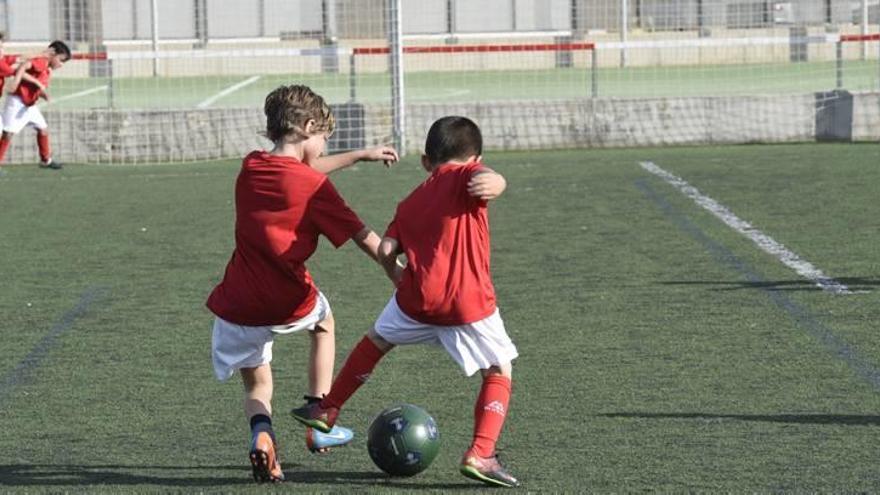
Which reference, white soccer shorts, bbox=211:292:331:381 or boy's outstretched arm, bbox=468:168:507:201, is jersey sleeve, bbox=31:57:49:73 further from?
boy's outstretched arm, bbox=468:168:507:201

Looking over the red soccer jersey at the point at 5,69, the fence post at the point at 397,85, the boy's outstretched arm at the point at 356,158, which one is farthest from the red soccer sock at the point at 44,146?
the boy's outstretched arm at the point at 356,158

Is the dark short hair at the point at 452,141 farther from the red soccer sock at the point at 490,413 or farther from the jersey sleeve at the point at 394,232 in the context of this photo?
the red soccer sock at the point at 490,413

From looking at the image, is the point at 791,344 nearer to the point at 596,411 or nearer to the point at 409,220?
the point at 596,411

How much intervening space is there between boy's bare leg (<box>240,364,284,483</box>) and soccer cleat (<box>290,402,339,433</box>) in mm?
155

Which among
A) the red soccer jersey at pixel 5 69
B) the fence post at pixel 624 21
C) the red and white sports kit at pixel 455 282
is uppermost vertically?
the fence post at pixel 624 21

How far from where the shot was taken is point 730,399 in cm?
711

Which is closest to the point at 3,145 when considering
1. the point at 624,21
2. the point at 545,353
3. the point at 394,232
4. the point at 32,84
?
the point at 32,84

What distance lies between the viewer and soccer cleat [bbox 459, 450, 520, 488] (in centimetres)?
570

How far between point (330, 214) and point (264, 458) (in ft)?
2.79

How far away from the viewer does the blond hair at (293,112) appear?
5977mm

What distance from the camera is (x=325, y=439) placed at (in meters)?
6.27

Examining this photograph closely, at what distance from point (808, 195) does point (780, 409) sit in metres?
7.57

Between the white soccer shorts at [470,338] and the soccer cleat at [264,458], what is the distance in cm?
58

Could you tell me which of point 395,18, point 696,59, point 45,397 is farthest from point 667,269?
point 696,59
